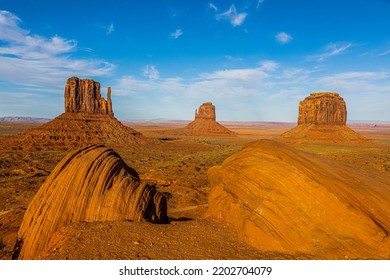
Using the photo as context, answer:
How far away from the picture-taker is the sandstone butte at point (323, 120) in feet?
310

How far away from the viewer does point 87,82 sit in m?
87.8

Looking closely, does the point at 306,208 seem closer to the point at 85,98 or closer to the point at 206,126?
the point at 85,98

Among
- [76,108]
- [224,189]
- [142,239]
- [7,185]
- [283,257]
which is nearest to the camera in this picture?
[283,257]

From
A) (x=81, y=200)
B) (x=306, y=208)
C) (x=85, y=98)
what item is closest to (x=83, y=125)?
(x=85, y=98)

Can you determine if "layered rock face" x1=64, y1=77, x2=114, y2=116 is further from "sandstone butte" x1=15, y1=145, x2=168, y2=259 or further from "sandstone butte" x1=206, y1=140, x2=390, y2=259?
"sandstone butte" x1=206, y1=140, x2=390, y2=259

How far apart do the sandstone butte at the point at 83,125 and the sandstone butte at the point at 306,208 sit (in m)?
63.8

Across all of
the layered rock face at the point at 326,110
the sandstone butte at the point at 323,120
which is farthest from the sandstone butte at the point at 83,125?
the layered rock face at the point at 326,110

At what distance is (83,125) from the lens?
7588 centimetres

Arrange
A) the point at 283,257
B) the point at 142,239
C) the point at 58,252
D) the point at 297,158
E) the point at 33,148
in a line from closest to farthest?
the point at 283,257
the point at 58,252
the point at 142,239
the point at 297,158
the point at 33,148

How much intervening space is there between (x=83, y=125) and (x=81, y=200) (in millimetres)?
73091

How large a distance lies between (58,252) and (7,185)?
23820 mm

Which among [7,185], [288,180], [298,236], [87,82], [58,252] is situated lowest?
[7,185]
